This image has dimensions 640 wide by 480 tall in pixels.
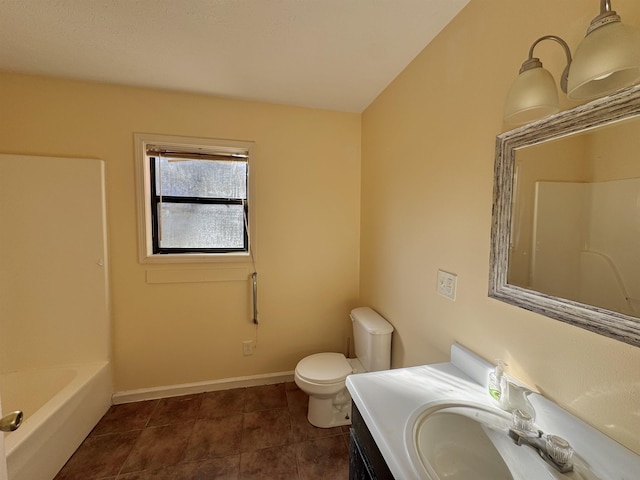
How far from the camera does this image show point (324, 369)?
67.1 inches

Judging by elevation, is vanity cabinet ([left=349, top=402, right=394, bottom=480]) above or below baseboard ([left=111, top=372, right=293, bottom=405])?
above

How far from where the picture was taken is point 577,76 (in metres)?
0.57

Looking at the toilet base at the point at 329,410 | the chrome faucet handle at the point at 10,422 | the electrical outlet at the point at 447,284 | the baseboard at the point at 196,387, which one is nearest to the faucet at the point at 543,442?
the electrical outlet at the point at 447,284

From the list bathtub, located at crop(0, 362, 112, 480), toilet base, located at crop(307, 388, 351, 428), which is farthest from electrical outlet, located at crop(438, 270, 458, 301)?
bathtub, located at crop(0, 362, 112, 480)

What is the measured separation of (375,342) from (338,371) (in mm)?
318

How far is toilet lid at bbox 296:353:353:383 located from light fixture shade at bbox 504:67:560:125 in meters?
1.60

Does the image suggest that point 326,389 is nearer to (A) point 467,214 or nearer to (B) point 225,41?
(A) point 467,214

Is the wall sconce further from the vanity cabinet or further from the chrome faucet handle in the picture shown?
the chrome faucet handle

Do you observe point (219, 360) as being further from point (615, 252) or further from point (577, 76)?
point (577, 76)

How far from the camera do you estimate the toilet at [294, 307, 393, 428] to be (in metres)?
1.62

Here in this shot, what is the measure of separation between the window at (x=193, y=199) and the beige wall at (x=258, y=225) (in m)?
0.08

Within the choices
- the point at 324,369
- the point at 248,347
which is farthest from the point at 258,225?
the point at 324,369

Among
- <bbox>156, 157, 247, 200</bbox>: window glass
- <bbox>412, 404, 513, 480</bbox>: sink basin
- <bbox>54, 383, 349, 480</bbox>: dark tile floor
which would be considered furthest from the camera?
<bbox>156, 157, 247, 200</bbox>: window glass

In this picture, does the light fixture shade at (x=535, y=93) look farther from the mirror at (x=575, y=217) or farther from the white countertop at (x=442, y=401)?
the white countertop at (x=442, y=401)
